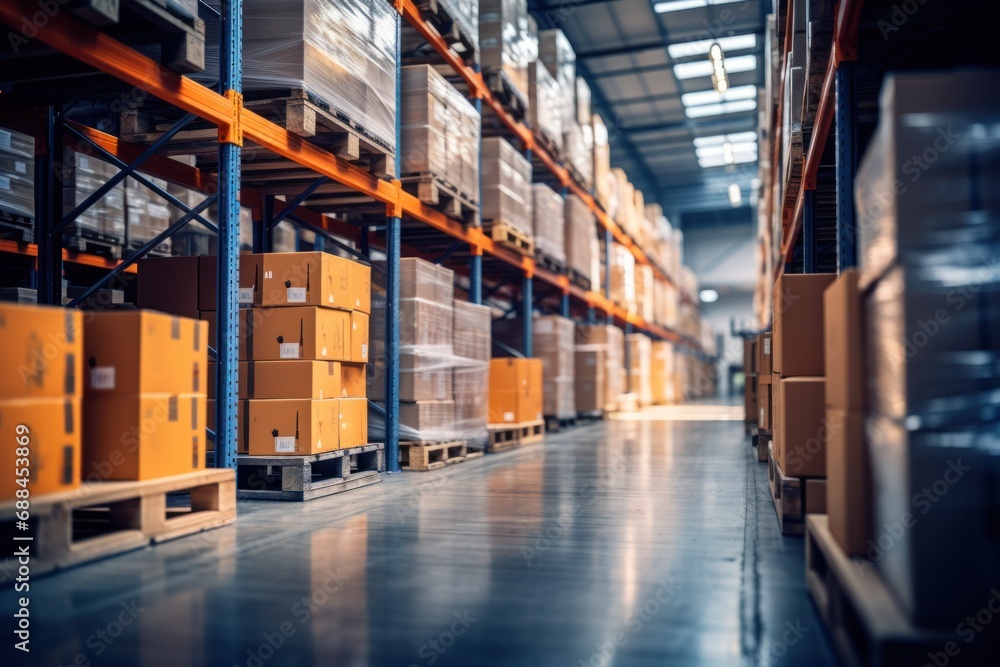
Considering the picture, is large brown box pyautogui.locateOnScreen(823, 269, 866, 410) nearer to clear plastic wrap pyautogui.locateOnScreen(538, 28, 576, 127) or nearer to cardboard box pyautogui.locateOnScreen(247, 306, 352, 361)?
cardboard box pyautogui.locateOnScreen(247, 306, 352, 361)

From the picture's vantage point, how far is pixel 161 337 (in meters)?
3.60

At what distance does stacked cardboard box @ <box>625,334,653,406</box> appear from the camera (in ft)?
56.5

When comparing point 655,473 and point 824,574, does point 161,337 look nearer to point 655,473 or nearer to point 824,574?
point 824,574

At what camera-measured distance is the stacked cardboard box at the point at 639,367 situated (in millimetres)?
17234

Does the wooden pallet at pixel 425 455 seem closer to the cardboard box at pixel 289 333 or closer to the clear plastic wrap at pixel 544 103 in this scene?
the cardboard box at pixel 289 333

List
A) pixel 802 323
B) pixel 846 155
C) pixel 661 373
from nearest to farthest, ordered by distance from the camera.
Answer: pixel 802 323, pixel 846 155, pixel 661 373

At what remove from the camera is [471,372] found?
7.87 m

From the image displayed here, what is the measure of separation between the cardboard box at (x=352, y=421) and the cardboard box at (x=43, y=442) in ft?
7.96

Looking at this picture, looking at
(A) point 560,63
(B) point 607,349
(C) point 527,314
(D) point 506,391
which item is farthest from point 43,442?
(B) point 607,349

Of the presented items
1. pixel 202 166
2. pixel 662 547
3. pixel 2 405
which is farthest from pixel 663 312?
pixel 2 405

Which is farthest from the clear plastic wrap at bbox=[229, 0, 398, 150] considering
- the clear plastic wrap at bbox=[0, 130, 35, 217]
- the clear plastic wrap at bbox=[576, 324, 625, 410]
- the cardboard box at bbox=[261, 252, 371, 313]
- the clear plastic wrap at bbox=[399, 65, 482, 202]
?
the clear plastic wrap at bbox=[576, 324, 625, 410]

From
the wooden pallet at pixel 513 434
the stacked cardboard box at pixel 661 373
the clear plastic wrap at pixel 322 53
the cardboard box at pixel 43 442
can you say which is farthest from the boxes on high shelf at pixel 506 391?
the stacked cardboard box at pixel 661 373

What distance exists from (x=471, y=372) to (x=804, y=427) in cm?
436

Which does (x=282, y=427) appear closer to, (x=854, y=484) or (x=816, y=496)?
(x=816, y=496)
